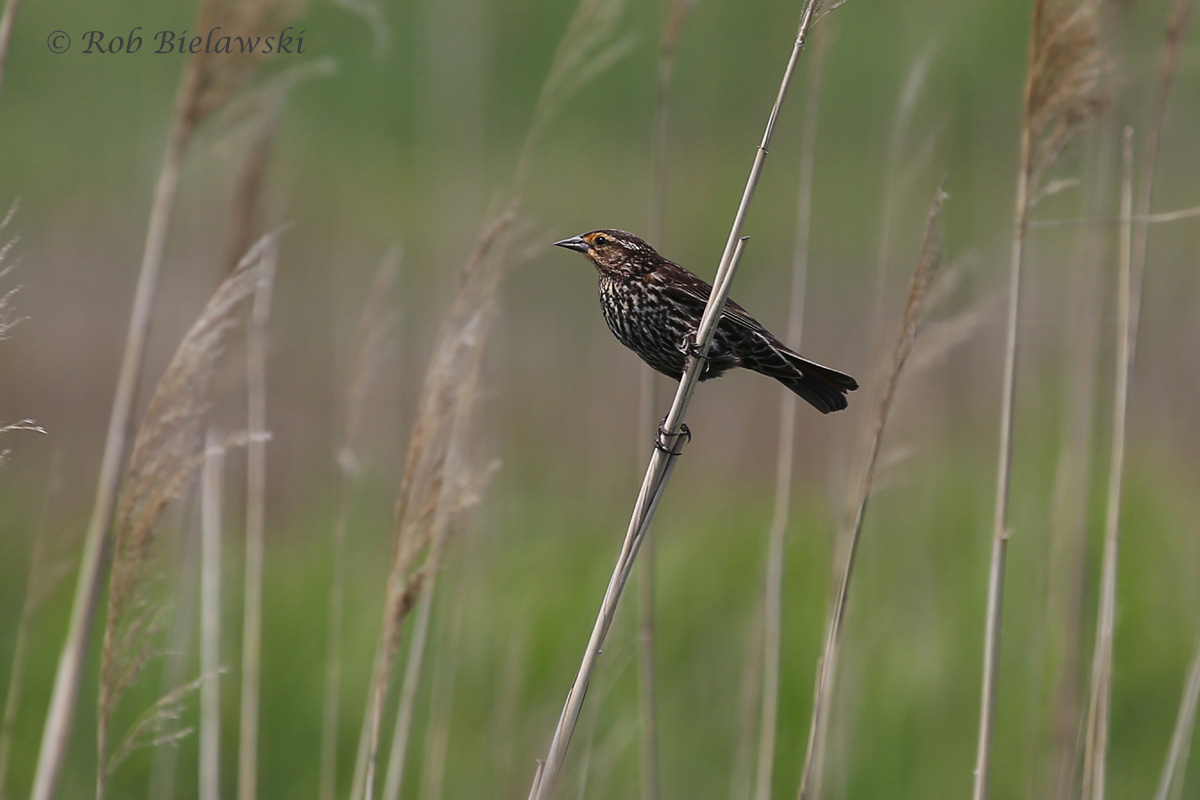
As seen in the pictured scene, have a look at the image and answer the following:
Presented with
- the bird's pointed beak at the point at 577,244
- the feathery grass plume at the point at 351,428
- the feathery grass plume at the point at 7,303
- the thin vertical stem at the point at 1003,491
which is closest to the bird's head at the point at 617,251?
the bird's pointed beak at the point at 577,244

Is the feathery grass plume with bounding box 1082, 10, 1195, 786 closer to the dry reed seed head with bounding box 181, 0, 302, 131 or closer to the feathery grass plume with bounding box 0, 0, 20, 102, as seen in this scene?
the dry reed seed head with bounding box 181, 0, 302, 131

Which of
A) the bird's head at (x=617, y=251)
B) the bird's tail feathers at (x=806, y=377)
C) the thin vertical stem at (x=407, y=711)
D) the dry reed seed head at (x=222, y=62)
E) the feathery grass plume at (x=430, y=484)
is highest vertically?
the bird's head at (x=617, y=251)

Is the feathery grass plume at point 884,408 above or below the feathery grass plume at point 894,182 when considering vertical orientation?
below

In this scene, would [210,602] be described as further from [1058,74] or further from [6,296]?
[1058,74]

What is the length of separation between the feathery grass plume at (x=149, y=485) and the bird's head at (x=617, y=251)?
102 cm

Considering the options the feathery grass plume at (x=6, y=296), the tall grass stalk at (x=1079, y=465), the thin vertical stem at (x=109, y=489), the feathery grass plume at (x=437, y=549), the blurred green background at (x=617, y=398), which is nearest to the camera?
the feathery grass plume at (x=6, y=296)

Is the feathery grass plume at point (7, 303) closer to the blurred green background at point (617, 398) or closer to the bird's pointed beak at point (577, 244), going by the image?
the blurred green background at point (617, 398)

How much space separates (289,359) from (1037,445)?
4.82 m

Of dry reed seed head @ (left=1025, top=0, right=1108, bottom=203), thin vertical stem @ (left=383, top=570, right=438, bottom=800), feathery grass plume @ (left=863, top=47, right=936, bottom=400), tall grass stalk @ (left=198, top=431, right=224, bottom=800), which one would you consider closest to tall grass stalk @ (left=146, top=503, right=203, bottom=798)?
tall grass stalk @ (left=198, top=431, right=224, bottom=800)

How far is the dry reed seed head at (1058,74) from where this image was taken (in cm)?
192

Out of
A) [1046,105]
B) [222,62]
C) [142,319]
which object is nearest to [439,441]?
[142,319]

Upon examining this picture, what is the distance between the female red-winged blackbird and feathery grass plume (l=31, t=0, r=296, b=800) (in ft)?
3.16

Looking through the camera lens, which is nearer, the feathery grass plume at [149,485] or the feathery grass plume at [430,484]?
the feathery grass plume at [149,485]

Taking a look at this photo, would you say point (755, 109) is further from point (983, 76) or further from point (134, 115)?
point (134, 115)
